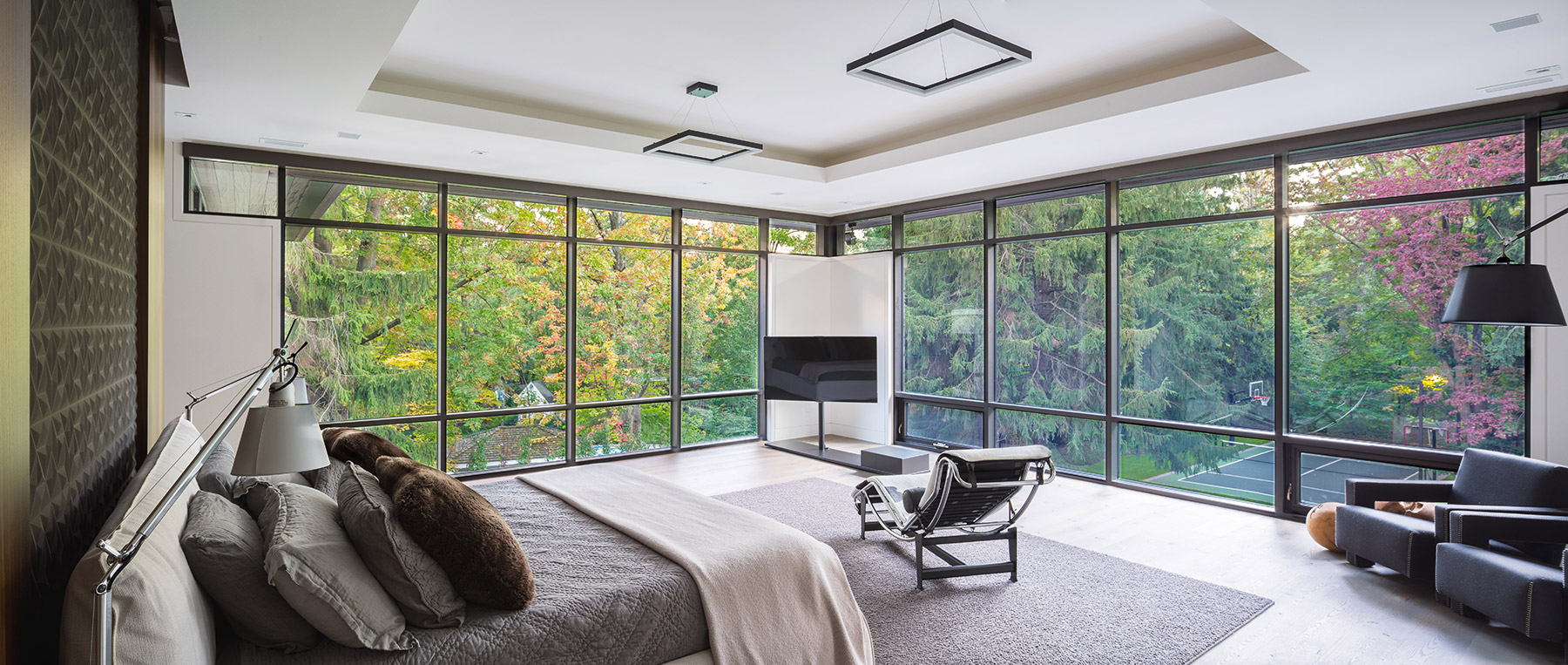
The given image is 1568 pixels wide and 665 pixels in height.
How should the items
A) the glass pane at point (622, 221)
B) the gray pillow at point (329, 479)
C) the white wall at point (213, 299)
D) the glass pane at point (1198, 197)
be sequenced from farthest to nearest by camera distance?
the glass pane at point (622, 221), the glass pane at point (1198, 197), the white wall at point (213, 299), the gray pillow at point (329, 479)


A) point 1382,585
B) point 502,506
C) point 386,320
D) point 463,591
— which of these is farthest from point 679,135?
point 1382,585

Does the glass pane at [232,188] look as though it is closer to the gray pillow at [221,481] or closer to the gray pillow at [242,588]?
the gray pillow at [221,481]

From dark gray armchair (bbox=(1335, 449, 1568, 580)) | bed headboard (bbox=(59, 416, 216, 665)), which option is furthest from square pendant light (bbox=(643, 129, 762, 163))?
dark gray armchair (bbox=(1335, 449, 1568, 580))

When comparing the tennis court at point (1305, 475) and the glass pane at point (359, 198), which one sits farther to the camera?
the glass pane at point (359, 198)

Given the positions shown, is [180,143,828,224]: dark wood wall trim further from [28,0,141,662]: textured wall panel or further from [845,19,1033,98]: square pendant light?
[845,19,1033,98]: square pendant light

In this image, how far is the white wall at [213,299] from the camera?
4887 mm

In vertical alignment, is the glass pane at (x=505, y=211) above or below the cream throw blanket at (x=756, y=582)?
above

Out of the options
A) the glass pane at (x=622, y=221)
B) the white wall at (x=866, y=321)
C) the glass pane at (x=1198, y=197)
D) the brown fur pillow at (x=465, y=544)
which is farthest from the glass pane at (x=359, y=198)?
the glass pane at (x=1198, y=197)

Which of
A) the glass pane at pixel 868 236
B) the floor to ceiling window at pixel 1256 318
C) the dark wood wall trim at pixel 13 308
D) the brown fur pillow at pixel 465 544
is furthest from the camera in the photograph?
the glass pane at pixel 868 236

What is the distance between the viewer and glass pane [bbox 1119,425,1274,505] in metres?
5.28

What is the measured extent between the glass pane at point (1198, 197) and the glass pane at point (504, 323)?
15.6ft

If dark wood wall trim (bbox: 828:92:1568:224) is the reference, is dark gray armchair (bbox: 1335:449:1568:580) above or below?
below

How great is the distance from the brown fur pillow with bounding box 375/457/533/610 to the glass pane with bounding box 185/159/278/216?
425cm

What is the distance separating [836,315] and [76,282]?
7253 millimetres
